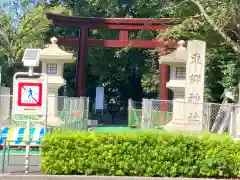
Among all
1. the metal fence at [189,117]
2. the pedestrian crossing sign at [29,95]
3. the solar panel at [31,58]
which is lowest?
the metal fence at [189,117]

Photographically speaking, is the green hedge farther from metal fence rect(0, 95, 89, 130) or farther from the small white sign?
the small white sign

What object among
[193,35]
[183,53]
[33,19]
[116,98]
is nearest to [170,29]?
[193,35]

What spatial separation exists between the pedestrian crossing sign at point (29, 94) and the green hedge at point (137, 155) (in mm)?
1007

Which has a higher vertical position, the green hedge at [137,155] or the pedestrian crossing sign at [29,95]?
the pedestrian crossing sign at [29,95]

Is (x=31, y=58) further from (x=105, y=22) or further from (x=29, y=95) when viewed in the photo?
(x=105, y=22)

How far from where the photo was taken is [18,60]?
119 feet

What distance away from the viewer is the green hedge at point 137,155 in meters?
11.5

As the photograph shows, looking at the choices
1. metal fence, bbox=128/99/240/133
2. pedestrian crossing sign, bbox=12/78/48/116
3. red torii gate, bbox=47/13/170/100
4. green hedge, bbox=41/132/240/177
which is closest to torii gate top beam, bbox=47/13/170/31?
red torii gate, bbox=47/13/170/100

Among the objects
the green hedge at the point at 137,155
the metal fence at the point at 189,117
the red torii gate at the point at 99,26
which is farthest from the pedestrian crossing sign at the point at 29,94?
the red torii gate at the point at 99,26

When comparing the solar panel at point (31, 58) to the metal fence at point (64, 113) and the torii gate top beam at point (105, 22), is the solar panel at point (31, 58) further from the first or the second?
the torii gate top beam at point (105, 22)

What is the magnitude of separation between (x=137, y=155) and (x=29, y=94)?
298cm

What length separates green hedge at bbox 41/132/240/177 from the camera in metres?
11.5

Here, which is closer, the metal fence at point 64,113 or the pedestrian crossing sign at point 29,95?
the pedestrian crossing sign at point 29,95

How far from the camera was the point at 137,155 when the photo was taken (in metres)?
11.6
